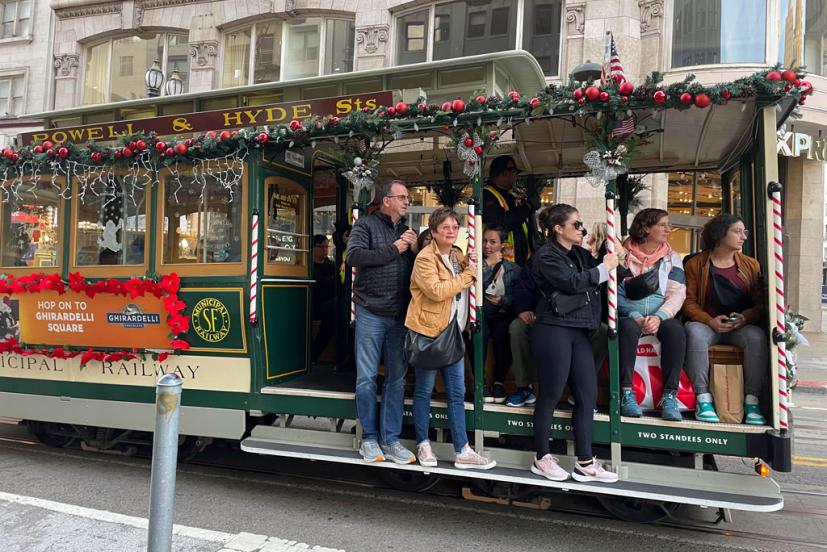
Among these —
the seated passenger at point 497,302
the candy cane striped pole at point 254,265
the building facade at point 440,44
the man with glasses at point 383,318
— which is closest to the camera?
the man with glasses at point 383,318

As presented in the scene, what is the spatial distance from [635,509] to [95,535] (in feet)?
12.4

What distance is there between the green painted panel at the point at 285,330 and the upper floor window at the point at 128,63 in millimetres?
13880

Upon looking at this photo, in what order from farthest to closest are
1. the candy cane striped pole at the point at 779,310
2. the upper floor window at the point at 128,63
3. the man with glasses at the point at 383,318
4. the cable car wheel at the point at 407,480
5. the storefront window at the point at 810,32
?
the upper floor window at the point at 128,63 → the storefront window at the point at 810,32 → the cable car wheel at the point at 407,480 → the man with glasses at the point at 383,318 → the candy cane striped pole at the point at 779,310

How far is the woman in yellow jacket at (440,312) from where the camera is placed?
4.04 meters

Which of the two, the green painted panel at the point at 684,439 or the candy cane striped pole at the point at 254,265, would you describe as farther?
the candy cane striped pole at the point at 254,265

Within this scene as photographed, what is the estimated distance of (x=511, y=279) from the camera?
186 inches

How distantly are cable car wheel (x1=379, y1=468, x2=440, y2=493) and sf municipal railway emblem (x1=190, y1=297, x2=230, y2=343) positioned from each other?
1.83 m

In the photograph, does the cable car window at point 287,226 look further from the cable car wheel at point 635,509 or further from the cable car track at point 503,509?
the cable car wheel at point 635,509

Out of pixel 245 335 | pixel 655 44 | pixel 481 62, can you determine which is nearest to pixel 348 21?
pixel 655 44

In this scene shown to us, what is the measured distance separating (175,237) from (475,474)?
3329 millimetres

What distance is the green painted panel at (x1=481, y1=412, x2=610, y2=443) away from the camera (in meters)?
4.04

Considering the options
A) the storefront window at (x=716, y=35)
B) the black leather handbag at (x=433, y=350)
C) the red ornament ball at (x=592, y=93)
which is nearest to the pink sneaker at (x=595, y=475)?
the black leather handbag at (x=433, y=350)

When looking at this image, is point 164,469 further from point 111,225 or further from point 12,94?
point 12,94

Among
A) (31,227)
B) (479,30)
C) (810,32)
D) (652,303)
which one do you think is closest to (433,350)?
(652,303)
